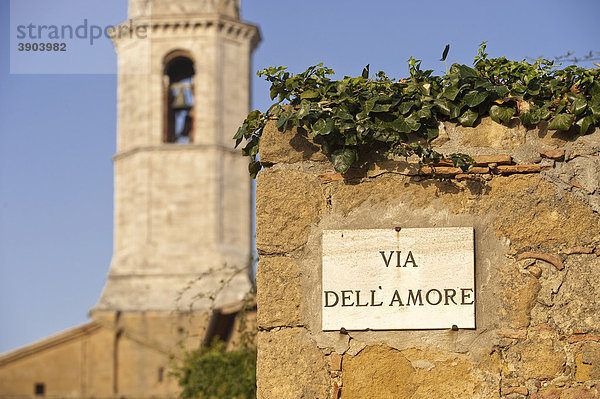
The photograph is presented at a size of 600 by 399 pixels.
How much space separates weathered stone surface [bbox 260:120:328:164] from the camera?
368cm

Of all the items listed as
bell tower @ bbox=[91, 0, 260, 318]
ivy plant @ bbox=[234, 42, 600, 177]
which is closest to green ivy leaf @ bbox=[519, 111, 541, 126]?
ivy plant @ bbox=[234, 42, 600, 177]

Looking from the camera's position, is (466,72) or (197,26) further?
(197,26)

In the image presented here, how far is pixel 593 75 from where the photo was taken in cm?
361

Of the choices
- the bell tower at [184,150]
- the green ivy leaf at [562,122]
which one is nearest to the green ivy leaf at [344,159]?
the green ivy leaf at [562,122]

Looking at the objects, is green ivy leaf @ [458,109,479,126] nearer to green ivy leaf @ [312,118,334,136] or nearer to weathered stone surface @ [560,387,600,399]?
green ivy leaf @ [312,118,334,136]

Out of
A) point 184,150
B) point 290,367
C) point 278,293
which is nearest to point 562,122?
point 278,293

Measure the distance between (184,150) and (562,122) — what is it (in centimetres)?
2896

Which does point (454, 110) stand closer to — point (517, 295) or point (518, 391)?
point (517, 295)

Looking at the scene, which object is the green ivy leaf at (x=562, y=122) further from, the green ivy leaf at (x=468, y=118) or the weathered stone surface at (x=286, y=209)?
the weathered stone surface at (x=286, y=209)

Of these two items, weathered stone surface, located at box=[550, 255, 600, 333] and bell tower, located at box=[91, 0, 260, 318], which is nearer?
weathered stone surface, located at box=[550, 255, 600, 333]

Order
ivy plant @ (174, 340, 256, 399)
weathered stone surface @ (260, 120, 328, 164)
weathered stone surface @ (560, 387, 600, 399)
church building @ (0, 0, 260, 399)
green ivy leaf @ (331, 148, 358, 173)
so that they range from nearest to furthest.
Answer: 1. weathered stone surface @ (560, 387, 600, 399)
2. green ivy leaf @ (331, 148, 358, 173)
3. weathered stone surface @ (260, 120, 328, 164)
4. ivy plant @ (174, 340, 256, 399)
5. church building @ (0, 0, 260, 399)

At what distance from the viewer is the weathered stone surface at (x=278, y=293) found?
359cm

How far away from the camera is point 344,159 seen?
3588 millimetres

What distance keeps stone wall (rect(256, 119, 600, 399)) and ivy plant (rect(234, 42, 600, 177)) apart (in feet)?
0.20
